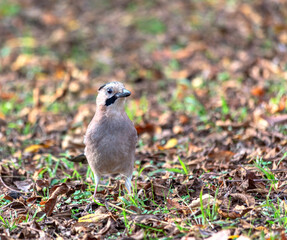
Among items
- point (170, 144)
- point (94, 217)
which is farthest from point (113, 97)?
point (170, 144)

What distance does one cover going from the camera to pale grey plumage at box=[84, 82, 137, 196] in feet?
14.5

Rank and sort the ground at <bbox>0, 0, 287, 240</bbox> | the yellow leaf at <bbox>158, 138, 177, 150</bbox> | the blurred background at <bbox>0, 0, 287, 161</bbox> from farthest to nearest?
the blurred background at <bbox>0, 0, 287, 161</bbox>, the yellow leaf at <bbox>158, 138, 177, 150</bbox>, the ground at <bbox>0, 0, 287, 240</bbox>

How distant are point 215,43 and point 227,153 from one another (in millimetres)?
4492

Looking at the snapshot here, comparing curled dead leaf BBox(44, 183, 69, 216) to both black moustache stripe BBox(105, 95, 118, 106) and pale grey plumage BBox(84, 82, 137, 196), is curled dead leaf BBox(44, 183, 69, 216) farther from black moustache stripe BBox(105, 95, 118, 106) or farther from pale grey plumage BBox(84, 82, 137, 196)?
black moustache stripe BBox(105, 95, 118, 106)

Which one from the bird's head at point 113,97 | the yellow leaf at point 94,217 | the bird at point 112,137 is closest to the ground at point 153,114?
the yellow leaf at point 94,217

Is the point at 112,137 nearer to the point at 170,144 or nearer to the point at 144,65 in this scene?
the point at 170,144

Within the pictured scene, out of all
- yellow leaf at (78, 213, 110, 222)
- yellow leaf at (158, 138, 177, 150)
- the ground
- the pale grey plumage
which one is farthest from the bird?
yellow leaf at (158, 138, 177, 150)

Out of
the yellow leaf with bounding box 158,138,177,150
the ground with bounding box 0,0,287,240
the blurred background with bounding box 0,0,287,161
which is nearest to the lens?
the ground with bounding box 0,0,287,240

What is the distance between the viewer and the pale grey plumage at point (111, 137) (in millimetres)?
4406

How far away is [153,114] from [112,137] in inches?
102

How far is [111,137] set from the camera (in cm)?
441

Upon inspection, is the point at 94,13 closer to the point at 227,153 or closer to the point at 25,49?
the point at 25,49

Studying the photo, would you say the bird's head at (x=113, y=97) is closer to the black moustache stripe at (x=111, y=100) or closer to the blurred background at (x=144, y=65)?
the black moustache stripe at (x=111, y=100)

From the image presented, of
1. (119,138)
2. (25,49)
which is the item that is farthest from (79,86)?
(119,138)
